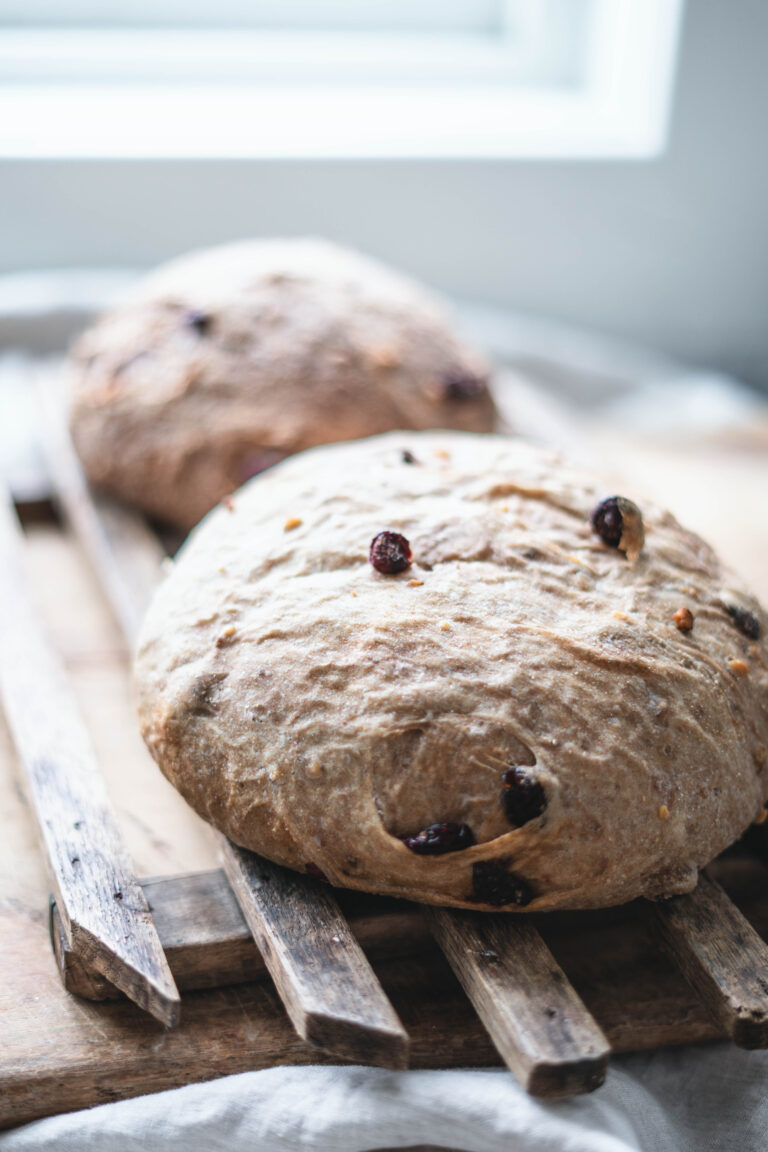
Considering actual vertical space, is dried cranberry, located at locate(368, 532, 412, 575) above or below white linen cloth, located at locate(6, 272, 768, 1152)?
above

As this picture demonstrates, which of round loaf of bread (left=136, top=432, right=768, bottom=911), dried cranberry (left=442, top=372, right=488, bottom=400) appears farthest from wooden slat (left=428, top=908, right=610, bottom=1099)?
dried cranberry (left=442, top=372, right=488, bottom=400)

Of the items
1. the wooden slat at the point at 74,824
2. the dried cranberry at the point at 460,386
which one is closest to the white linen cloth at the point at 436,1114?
the wooden slat at the point at 74,824

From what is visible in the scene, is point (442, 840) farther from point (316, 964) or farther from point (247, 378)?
point (247, 378)

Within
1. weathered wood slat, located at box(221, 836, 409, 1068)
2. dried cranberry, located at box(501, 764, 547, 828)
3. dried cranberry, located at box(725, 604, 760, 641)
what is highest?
dried cranberry, located at box(725, 604, 760, 641)

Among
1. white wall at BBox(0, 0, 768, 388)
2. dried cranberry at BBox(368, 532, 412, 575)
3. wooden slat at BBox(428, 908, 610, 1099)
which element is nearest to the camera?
wooden slat at BBox(428, 908, 610, 1099)

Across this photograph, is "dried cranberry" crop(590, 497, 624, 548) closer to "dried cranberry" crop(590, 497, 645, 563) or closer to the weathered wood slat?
"dried cranberry" crop(590, 497, 645, 563)

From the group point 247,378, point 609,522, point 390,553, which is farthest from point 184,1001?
point 247,378

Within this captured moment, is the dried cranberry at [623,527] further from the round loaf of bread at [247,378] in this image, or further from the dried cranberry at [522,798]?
the round loaf of bread at [247,378]
